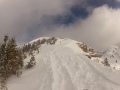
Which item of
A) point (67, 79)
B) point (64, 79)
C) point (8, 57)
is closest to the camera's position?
point (67, 79)

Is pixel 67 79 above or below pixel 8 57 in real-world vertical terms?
below

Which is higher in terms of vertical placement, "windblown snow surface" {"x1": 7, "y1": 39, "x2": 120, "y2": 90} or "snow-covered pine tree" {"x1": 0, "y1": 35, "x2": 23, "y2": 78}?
"snow-covered pine tree" {"x1": 0, "y1": 35, "x2": 23, "y2": 78}

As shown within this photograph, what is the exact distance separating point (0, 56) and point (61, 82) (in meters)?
13.5

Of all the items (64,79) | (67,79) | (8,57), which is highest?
(8,57)

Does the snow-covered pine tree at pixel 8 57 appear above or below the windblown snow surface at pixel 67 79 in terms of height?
above

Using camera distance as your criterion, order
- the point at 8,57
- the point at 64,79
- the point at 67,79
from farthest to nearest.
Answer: the point at 8,57
the point at 64,79
the point at 67,79

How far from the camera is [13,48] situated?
43.8 metres

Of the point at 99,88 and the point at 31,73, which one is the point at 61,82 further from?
the point at 31,73

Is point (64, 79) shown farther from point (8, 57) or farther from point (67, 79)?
point (8, 57)

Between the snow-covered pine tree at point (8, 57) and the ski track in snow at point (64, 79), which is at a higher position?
the snow-covered pine tree at point (8, 57)

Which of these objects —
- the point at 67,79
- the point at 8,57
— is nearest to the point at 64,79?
the point at 67,79

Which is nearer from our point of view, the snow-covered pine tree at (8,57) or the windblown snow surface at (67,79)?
the windblown snow surface at (67,79)

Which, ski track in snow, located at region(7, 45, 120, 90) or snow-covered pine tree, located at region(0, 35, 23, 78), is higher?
snow-covered pine tree, located at region(0, 35, 23, 78)

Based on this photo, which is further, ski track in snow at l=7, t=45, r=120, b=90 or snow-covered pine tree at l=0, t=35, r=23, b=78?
snow-covered pine tree at l=0, t=35, r=23, b=78
